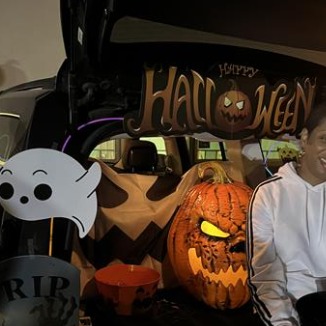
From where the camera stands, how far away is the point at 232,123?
1.02 metres

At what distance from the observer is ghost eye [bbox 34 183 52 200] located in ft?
2.88

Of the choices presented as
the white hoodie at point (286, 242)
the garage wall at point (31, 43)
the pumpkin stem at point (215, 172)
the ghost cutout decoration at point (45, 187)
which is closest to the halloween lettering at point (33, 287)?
the ghost cutout decoration at point (45, 187)

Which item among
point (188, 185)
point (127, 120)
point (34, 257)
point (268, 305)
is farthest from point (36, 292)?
Result: point (188, 185)

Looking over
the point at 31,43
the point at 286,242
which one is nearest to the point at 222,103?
the point at 286,242

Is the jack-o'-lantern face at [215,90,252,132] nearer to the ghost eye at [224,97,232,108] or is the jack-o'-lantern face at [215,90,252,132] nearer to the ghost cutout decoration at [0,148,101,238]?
the ghost eye at [224,97,232,108]

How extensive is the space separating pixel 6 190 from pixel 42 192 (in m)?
0.07

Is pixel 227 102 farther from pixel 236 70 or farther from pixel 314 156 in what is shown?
pixel 314 156

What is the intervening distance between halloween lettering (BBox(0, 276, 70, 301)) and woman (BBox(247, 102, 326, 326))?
461mm

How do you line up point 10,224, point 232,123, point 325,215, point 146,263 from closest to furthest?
1. point 10,224
2. point 232,123
3. point 325,215
4. point 146,263

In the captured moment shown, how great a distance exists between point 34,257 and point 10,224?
79mm

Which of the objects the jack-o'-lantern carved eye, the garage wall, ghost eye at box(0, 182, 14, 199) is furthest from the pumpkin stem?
the garage wall

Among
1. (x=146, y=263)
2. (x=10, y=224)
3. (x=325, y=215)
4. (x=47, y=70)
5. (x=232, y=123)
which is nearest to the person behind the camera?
(x=10, y=224)

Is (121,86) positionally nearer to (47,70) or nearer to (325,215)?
(325,215)

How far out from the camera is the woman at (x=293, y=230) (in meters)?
1.08
